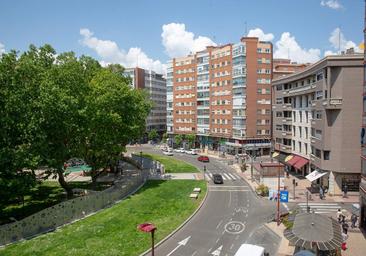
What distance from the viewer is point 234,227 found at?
34.8 metres

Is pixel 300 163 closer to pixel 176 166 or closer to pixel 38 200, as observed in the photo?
pixel 176 166

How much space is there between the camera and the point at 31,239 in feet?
104

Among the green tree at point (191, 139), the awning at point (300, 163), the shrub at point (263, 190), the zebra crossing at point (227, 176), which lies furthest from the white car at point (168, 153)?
the shrub at point (263, 190)

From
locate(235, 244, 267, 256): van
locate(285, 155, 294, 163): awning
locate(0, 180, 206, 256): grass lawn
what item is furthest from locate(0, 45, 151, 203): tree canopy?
locate(285, 155, 294, 163): awning

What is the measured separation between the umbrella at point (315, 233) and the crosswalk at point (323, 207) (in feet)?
47.8

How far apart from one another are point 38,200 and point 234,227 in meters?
27.7

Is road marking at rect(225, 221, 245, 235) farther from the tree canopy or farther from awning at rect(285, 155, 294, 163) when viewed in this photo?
awning at rect(285, 155, 294, 163)

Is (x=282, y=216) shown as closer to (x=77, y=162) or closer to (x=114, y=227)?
(x=114, y=227)

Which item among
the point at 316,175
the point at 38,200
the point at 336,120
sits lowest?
the point at 38,200

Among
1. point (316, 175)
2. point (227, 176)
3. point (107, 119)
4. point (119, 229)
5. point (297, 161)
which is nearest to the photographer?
point (119, 229)

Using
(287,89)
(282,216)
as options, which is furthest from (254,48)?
(282,216)

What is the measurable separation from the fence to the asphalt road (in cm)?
1238

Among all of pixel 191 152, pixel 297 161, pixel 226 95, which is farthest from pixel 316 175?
pixel 191 152

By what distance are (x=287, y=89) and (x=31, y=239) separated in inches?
2105
